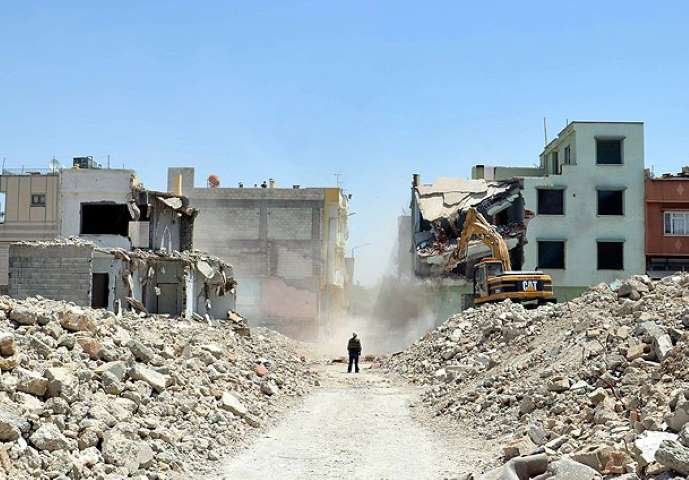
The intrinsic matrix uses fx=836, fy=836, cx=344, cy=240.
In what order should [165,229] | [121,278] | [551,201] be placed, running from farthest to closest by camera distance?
[551,201] → [165,229] → [121,278]

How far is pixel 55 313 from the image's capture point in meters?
13.8

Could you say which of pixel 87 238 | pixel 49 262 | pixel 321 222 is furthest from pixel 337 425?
pixel 321 222

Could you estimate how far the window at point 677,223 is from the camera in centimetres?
4037

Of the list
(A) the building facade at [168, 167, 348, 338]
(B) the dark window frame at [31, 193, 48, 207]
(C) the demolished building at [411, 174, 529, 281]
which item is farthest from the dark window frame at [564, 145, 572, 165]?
(B) the dark window frame at [31, 193, 48, 207]

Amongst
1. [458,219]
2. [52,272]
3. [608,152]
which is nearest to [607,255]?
[608,152]

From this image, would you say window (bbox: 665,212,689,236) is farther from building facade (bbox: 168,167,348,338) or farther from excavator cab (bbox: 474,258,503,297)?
building facade (bbox: 168,167,348,338)

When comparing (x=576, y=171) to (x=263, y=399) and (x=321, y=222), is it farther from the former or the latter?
(x=263, y=399)

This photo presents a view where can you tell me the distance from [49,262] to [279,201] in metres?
25.2

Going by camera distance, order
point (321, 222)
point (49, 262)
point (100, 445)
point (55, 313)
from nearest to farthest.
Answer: point (100, 445)
point (55, 313)
point (49, 262)
point (321, 222)

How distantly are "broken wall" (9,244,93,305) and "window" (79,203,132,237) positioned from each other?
472 inches

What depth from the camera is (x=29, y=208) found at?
1700 inches

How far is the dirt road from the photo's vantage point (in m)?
11.0

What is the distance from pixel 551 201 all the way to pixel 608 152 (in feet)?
12.5

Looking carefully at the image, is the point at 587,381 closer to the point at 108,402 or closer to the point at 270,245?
the point at 108,402
